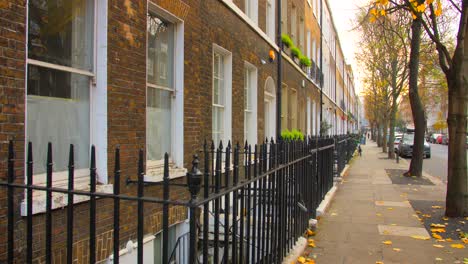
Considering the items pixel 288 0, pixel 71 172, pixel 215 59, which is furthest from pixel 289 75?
pixel 71 172

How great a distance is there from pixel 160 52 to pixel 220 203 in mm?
3295

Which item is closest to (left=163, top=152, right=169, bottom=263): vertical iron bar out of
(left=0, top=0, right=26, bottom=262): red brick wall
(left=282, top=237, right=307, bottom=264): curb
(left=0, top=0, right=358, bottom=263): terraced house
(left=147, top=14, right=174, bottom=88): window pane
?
(left=0, top=0, right=358, bottom=263): terraced house

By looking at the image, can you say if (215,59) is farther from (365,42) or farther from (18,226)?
(365,42)

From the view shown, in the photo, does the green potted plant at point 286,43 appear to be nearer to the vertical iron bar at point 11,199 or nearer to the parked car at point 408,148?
the vertical iron bar at point 11,199

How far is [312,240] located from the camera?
630 cm

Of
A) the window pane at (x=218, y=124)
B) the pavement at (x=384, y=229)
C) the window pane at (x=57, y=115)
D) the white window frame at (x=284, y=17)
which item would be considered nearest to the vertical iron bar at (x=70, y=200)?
the window pane at (x=57, y=115)

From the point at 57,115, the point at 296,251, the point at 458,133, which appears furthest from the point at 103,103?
the point at 458,133

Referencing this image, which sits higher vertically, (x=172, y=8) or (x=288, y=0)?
(x=288, y=0)

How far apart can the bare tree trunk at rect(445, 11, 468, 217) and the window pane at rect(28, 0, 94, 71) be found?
251 inches

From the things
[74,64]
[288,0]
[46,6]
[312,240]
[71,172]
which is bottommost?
[312,240]

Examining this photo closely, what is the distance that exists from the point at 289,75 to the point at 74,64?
464 inches

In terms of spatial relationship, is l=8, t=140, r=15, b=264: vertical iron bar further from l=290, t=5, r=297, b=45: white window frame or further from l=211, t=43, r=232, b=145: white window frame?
l=290, t=5, r=297, b=45: white window frame

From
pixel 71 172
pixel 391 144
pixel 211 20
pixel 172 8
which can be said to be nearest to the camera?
pixel 71 172

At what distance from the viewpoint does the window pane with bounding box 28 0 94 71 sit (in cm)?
381
